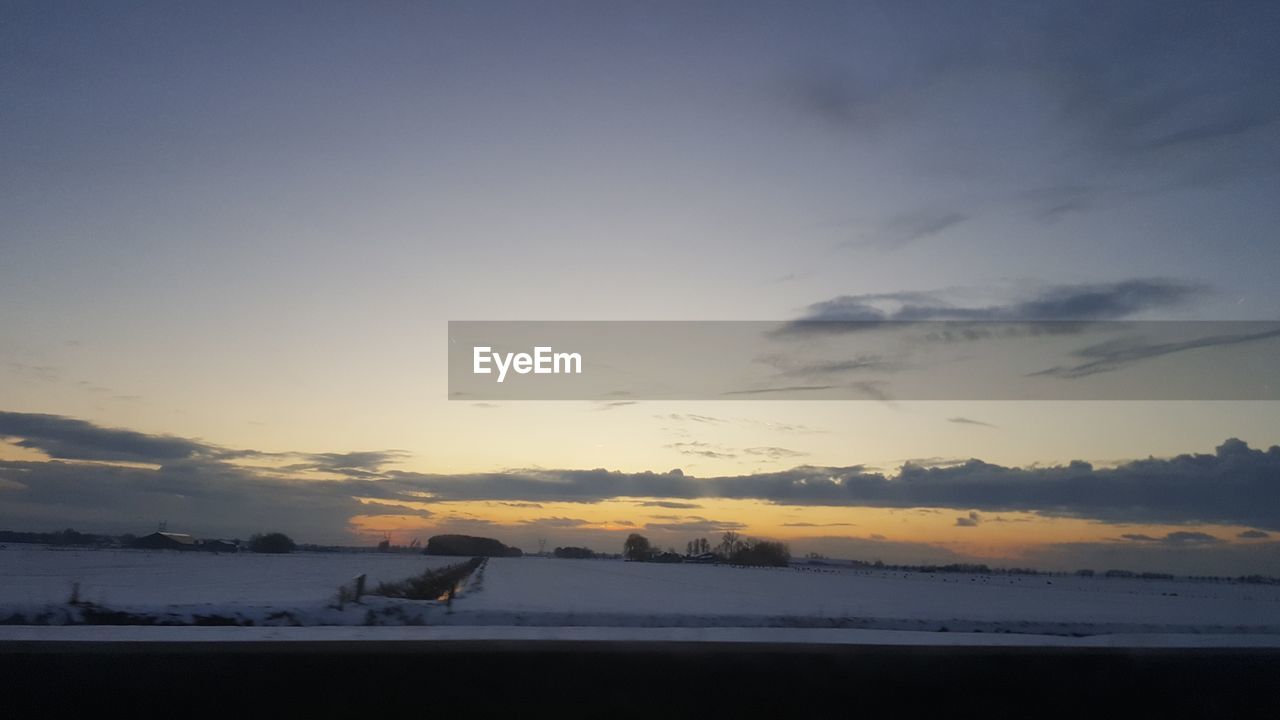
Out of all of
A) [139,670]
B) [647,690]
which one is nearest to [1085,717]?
[647,690]

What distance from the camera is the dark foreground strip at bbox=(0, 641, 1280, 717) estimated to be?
4684 mm

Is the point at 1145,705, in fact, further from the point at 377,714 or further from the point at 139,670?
the point at 139,670

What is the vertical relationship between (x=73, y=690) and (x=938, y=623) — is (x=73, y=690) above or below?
above

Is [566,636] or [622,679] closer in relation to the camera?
[622,679]

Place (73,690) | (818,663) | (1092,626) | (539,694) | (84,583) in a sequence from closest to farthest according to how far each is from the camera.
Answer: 1. (73,690)
2. (539,694)
3. (818,663)
4. (1092,626)
5. (84,583)

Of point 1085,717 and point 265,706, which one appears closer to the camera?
point 265,706

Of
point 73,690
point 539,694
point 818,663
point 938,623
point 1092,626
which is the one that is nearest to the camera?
point 73,690

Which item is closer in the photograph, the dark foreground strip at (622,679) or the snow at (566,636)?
the dark foreground strip at (622,679)

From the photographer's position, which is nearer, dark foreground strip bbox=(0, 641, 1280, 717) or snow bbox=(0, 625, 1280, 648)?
dark foreground strip bbox=(0, 641, 1280, 717)

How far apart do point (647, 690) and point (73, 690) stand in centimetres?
320

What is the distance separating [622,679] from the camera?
5.02 metres

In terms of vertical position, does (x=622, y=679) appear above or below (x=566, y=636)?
below

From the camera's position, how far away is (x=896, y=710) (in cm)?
514

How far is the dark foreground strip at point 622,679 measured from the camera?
4684mm
